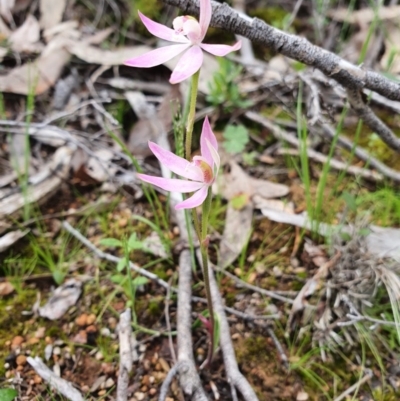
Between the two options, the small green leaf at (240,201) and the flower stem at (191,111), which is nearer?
the flower stem at (191,111)

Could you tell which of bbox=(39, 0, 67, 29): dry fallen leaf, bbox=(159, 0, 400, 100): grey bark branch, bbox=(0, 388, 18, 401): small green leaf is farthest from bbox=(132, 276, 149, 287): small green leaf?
bbox=(39, 0, 67, 29): dry fallen leaf

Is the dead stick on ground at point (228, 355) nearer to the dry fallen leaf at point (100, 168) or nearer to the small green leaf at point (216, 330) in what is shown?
the small green leaf at point (216, 330)

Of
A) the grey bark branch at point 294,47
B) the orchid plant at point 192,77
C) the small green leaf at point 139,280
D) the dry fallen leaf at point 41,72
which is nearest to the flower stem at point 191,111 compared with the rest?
the orchid plant at point 192,77

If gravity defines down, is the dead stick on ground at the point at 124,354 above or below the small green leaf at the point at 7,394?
above

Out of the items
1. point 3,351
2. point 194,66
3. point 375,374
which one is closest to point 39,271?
point 3,351

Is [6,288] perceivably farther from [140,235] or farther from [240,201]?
[240,201]

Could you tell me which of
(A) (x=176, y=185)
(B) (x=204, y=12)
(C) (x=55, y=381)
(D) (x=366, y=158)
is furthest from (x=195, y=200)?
(D) (x=366, y=158)
